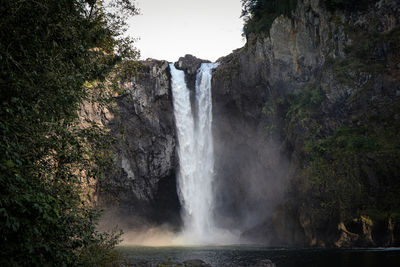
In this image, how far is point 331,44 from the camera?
30906mm

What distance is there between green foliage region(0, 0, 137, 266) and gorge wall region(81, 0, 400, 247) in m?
8.30

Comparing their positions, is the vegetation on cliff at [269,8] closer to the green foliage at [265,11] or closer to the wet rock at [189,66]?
the green foliage at [265,11]

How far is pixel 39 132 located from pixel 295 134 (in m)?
28.4

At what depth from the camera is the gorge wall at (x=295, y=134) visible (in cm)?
2409

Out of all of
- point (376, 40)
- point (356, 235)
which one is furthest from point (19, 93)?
point (376, 40)

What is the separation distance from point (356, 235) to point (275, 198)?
36.2ft

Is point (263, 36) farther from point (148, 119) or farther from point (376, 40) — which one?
point (148, 119)

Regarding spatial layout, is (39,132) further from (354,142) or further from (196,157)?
(196,157)

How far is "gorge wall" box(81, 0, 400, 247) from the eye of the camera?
2409 cm

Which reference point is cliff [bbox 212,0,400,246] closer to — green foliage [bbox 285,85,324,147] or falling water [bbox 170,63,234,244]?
green foliage [bbox 285,85,324,147]

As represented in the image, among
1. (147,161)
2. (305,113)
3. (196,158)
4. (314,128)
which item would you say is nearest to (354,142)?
(314,128)

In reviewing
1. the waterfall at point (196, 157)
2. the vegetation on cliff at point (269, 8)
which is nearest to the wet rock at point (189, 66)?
the waterfall at point (196, 157)

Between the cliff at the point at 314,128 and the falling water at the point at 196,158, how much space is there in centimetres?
158

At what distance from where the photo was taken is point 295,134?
31609 mm
